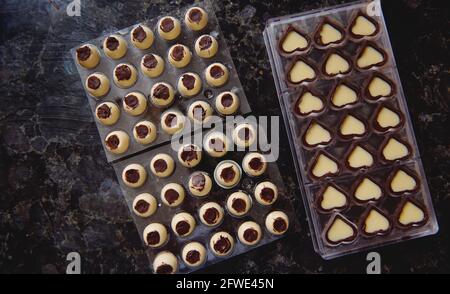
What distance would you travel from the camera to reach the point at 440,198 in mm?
2145

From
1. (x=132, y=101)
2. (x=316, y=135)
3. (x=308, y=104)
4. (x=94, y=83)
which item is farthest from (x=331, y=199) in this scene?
(x=94, y=83)

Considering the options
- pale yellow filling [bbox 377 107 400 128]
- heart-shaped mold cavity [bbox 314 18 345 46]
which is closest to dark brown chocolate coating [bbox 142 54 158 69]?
heart-shaped mold cavity [bbox 314 18 345 46]

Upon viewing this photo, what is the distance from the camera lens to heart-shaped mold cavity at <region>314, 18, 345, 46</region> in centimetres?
204

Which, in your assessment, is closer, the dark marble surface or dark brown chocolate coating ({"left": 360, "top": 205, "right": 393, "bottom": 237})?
dark brown chocolate coating ({"left": 360, "top": 205, "right": 393, "bottom": 237})

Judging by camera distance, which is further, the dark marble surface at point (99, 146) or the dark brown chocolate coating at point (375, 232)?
the dark marble surface at point (99, 146)

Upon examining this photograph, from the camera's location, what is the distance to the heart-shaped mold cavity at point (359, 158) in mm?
2049

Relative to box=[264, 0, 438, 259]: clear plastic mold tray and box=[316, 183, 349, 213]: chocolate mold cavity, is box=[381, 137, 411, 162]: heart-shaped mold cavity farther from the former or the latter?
box=[316, 183, 349, 213]: chocolate mold cavity

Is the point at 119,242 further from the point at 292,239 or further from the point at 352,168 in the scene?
the point at 352,168

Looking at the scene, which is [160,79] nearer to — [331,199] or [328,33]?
[328,33]

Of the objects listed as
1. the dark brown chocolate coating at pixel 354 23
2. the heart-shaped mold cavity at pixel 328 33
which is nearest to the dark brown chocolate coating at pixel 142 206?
the heart-shaped mold cavity at pixel 328 33

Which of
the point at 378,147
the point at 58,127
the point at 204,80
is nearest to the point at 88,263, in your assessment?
the point at 58,127

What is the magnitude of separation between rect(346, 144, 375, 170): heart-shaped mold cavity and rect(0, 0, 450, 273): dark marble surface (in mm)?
244

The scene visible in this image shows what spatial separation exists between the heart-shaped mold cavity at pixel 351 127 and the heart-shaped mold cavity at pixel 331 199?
214 mm

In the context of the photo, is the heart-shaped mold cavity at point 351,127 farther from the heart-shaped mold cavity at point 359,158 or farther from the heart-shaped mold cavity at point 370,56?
the heart-shaped mold cavity at point 370,56
